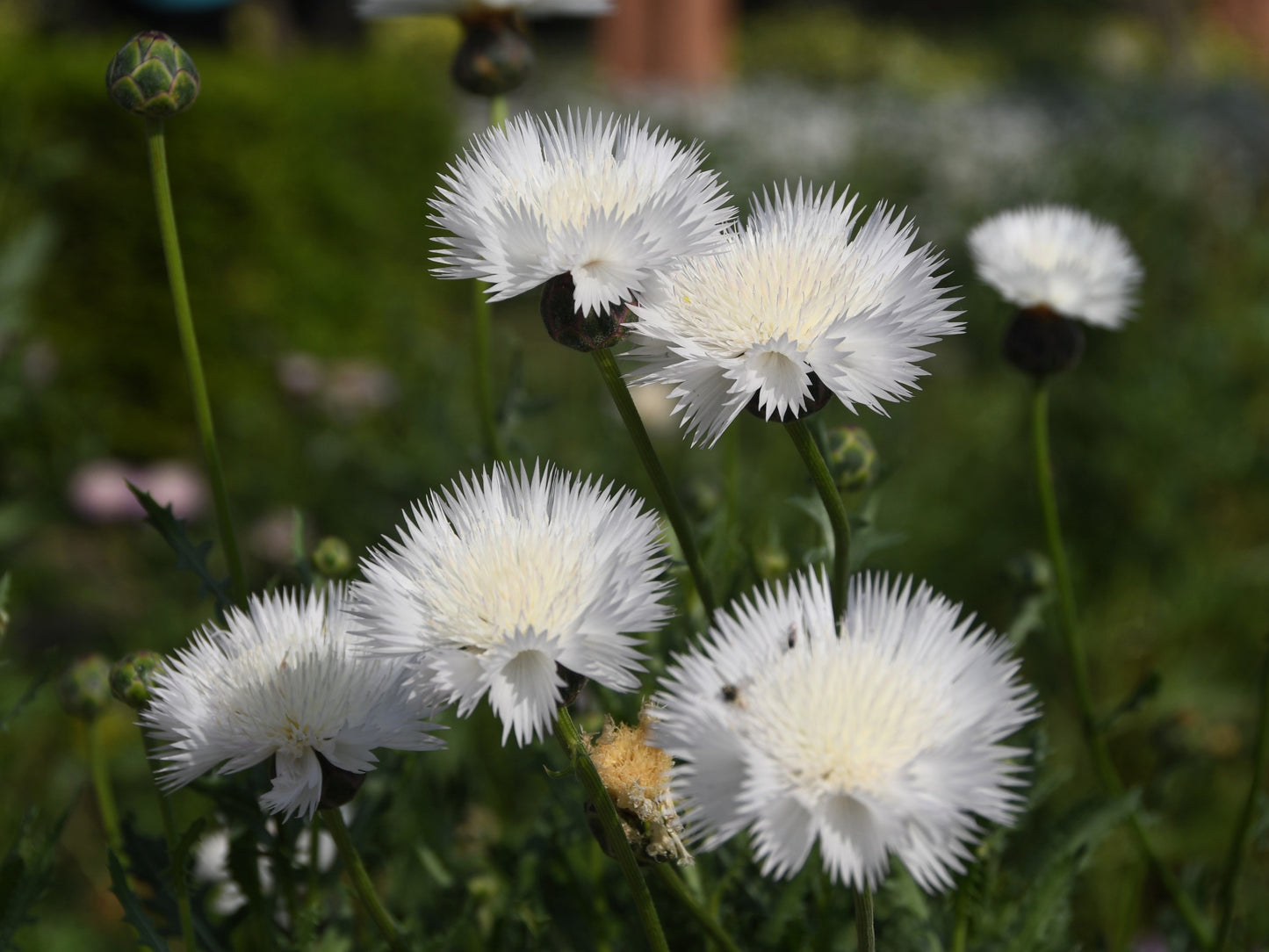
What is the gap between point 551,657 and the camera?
56 cm

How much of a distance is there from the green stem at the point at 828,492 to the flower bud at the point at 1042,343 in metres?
0.40

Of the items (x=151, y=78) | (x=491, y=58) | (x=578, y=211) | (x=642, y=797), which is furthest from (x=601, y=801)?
(x=491, y=58)

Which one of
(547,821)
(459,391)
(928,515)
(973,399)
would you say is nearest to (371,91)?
(459,391)

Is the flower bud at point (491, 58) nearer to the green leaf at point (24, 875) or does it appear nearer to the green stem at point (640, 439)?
the green stem at point (640, 439)

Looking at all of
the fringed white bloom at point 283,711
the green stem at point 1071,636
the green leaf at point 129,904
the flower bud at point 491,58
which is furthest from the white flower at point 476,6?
the green leaf at point 129,904

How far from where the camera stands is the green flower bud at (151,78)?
2.53 ft

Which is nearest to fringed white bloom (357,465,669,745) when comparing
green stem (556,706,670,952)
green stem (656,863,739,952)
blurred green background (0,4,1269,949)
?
green stem (556,706,670,952)

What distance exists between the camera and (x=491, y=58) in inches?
51.8

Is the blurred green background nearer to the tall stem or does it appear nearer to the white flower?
the tall stem

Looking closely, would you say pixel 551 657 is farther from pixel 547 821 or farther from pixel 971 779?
pixel 547 821

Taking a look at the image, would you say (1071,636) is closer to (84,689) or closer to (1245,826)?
(1245,826)

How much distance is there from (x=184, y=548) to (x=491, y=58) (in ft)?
2.35

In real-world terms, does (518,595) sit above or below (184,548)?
above

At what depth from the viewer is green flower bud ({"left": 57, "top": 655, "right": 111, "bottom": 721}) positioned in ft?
3.45
